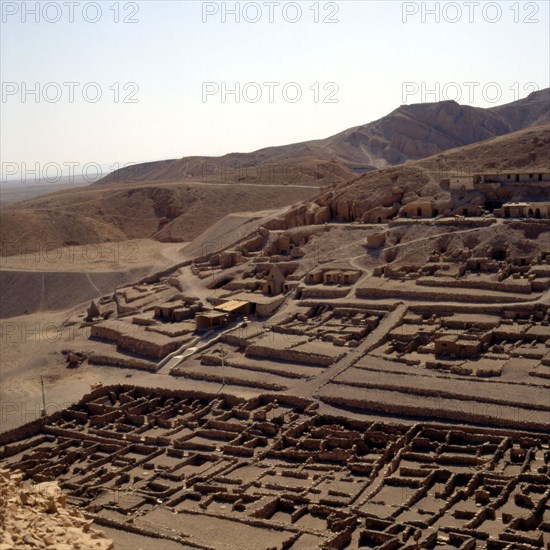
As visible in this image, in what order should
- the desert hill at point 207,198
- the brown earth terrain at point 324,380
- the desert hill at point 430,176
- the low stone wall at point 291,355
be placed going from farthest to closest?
the desert hill at point 207,198
the desert hill at point 430,176
the low stone wall at point 291,355
the brown earth terrain at point 324,380

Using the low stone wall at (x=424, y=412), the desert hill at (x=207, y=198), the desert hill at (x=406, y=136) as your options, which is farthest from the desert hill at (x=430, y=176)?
the desert hill at (x=406, y=136)

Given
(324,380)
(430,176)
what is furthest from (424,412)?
(430,176)

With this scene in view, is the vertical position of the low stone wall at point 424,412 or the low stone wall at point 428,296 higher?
the low stone wall at point 428,296

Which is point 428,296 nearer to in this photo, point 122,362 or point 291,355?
point 291,355

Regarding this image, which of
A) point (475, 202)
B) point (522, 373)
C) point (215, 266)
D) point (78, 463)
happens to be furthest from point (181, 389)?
point (475, 202)

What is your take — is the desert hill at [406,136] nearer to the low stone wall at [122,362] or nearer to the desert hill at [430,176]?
the desert hill at [430,176]

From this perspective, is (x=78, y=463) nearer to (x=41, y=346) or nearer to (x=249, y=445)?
(x=249, y=445)
